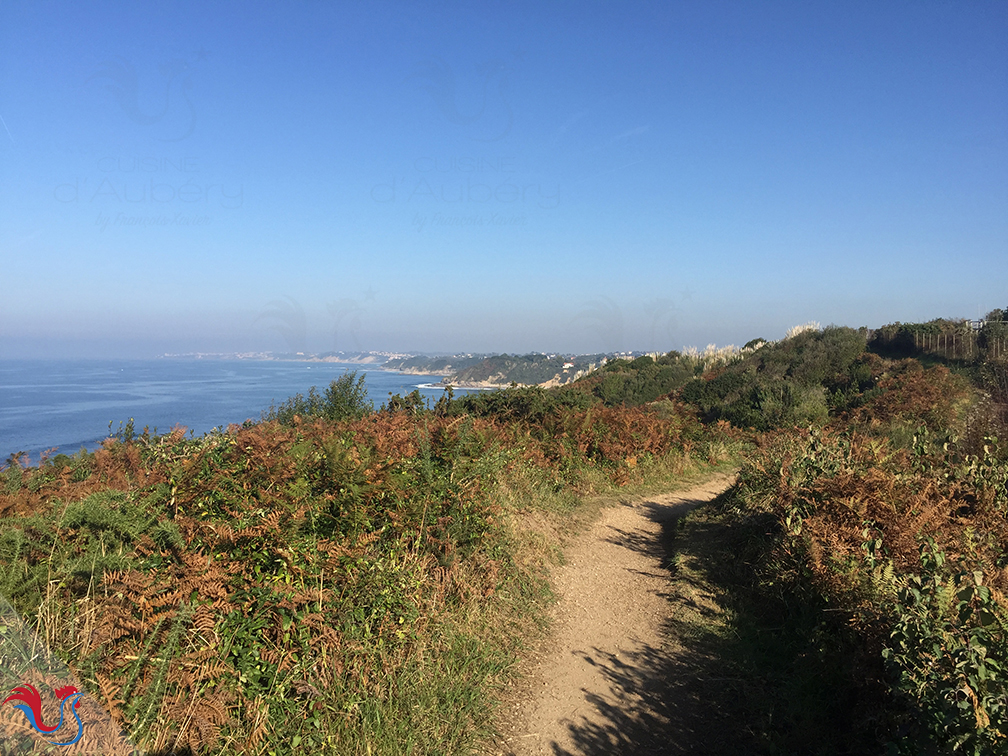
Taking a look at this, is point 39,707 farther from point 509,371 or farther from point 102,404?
point 509,371

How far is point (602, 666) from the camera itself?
489 centimetres

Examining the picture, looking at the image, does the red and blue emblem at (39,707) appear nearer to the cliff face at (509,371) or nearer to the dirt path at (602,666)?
the dirt path at (602,666)

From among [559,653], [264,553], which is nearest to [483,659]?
[559,653]

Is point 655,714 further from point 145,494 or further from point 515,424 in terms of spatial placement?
point 515,424

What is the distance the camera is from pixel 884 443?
8164mm

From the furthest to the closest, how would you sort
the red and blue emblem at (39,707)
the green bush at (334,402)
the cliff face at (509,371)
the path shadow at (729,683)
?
the cliff face at (509,371) < the green bush at (334,402) < the path shadow at (729,683) < the red and blue emblem at (39,707)

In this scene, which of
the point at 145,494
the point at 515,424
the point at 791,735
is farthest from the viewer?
the point at 515,424

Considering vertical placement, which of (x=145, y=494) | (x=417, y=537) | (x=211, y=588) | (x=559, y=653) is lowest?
(x=559, y=653)

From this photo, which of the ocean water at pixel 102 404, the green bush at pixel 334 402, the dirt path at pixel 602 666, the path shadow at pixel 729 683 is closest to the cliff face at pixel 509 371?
the ocean water at pixel 102 404

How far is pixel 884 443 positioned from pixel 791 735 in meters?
5.99

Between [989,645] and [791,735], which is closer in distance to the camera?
[989,645]

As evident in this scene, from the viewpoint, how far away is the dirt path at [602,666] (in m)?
3.94

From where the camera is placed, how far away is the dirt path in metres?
3.94

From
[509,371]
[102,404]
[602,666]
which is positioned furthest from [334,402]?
[509,371]
